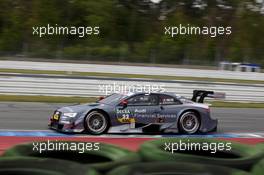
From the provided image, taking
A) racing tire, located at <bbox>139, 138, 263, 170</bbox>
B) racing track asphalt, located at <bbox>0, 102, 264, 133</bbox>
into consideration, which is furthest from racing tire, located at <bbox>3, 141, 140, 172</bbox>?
racing track asphalt, located at <bbox>0, 102, 264, 133</bbox>

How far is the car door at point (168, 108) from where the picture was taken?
1198 centimetres

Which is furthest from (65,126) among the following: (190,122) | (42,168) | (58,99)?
(58,99)

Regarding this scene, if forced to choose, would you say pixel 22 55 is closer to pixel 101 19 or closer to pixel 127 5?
pixel 101 19

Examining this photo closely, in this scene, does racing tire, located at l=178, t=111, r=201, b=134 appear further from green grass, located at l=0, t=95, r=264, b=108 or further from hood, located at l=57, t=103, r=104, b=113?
green grass, located at l=0, t=95, r=264, b=108

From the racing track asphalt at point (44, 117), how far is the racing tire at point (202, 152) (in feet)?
24.2

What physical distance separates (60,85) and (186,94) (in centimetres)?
539

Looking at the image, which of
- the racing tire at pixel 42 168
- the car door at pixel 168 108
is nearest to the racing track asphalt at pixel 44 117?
the car door at pixel 168 108

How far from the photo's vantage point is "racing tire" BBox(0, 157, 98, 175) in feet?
13.8

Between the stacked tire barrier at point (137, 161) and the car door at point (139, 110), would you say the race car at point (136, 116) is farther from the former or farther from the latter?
the stacked tire barrier at point (137, 161)

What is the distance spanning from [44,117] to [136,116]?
3.98 m

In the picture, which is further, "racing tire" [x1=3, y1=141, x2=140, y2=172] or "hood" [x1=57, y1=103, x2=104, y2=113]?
"hood" [x1=57, y1=103, x2=104, y2=113]

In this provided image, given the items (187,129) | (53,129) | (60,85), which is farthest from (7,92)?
(187,129)

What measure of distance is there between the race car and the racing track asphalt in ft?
3.98

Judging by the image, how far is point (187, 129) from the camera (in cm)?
1226
